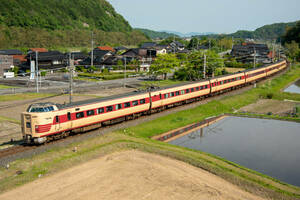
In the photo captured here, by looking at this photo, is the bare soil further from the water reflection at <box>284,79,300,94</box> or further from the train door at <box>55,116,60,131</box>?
the water reflection at <box>284,79,300,94</box>

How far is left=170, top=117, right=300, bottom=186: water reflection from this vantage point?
72.8ft

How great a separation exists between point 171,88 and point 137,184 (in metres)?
20.7

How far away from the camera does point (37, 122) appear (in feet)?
75.6

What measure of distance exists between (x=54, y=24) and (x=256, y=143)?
14658 cm

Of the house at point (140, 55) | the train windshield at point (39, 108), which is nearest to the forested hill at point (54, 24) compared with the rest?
the house at point (140, 55)

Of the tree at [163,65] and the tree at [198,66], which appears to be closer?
the tree at [198,66]

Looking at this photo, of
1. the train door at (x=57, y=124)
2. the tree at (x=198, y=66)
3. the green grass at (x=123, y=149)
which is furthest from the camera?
the tree at (x=198, y=66)

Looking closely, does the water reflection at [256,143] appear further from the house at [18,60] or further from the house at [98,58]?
the house at [18,60]

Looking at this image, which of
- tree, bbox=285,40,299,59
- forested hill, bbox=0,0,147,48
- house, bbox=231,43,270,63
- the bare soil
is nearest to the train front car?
the bare soil

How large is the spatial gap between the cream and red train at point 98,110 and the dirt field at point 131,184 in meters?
5.09

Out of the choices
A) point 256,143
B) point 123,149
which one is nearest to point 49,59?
point 123,149

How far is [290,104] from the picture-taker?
144ft

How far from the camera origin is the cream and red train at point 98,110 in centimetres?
2347

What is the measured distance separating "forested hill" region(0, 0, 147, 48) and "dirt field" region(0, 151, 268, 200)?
385 ft
